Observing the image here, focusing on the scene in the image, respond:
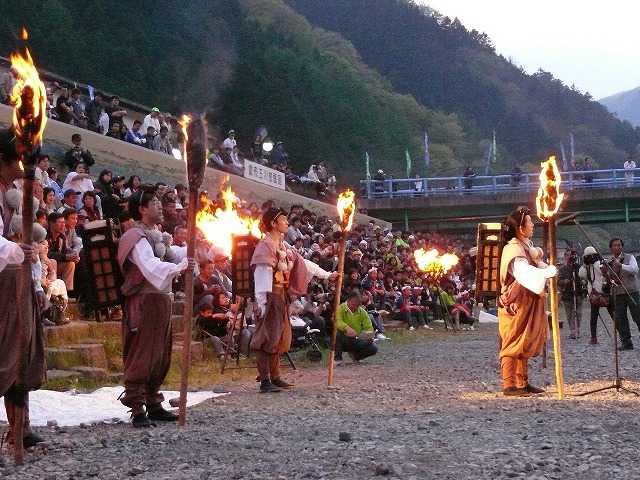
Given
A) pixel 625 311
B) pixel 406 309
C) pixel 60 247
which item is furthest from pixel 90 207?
pixel 406 309

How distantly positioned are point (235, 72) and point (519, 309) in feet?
150

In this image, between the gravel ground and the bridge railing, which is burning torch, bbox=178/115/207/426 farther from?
the bridge railing

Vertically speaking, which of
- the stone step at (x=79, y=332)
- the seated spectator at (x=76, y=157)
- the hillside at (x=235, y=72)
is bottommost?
the stone step at (x=79, y=332)

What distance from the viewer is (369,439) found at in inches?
286

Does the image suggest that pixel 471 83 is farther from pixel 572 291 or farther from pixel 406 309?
pixel 572 291

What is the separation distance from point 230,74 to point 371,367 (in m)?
40.7

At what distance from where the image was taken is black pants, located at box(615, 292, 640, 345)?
621 inches

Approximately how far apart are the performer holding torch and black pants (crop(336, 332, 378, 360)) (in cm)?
524

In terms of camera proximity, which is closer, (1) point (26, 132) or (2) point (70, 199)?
(1) point (26, 132)

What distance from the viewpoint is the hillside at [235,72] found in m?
40.4

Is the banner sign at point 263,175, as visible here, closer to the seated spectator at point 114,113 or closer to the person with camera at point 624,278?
the seated spectator at point 114,113

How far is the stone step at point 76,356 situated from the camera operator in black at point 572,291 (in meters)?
11.3

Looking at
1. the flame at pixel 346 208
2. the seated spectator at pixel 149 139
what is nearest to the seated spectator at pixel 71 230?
the flame at pixel 346 208

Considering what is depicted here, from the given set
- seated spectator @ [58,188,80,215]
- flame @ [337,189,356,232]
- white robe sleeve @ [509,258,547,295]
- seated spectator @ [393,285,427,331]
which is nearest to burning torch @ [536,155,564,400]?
white robe sleeve @ [509,258,547,295]
